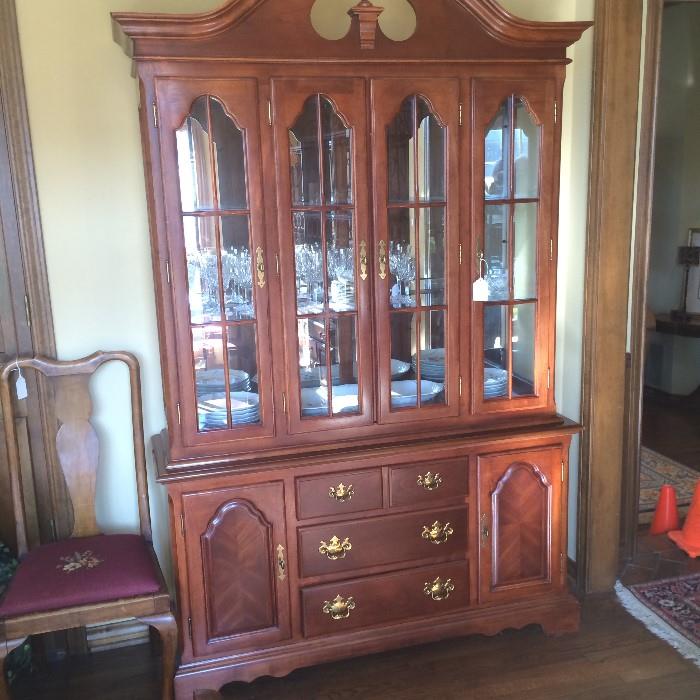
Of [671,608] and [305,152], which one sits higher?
[305,152]

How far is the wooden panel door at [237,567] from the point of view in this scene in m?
2.17

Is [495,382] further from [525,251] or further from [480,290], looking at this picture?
[525,251]

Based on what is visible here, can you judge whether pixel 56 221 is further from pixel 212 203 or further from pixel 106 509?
pixel 106 509

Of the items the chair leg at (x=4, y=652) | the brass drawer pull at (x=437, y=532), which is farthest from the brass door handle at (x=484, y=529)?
the chair leg at (x=4, y=652)

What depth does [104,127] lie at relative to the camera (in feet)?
7.53

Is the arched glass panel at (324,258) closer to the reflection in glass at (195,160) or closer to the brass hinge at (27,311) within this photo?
the reflection in glass at (195,160)

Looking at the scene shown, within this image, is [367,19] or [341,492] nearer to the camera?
[367,19]

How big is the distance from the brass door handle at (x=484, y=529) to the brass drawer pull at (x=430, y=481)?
0.20m

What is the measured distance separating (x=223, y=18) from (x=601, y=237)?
1.43 m

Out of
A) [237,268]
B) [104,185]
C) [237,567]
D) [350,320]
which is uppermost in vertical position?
[104,185]

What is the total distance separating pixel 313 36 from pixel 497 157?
670mm

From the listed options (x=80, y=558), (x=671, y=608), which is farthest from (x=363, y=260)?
(x=671, y=608)

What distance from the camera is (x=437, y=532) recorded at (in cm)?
238

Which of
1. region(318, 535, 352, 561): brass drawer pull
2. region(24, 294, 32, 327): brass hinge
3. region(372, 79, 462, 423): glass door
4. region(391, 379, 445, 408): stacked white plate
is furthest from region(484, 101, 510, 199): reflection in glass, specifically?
region(24, 294, 32, 327): brass hinge
